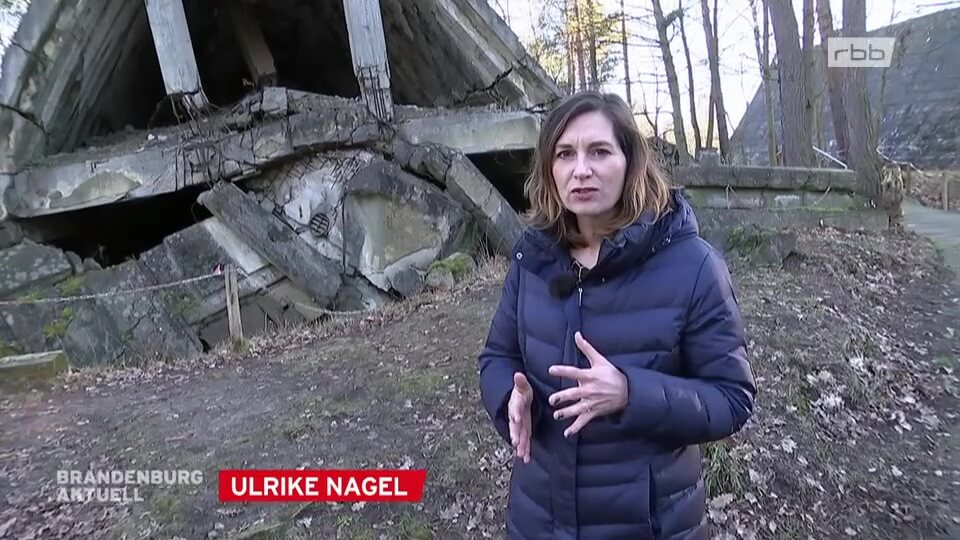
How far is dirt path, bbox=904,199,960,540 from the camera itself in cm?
422

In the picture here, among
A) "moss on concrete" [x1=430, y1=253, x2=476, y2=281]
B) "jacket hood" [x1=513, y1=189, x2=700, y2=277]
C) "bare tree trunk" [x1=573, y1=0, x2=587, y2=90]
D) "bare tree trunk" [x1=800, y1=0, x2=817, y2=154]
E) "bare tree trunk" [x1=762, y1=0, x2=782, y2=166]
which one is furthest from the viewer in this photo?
"bare tree trunk" [x1=573, y1=0, x2=587, y2=90]

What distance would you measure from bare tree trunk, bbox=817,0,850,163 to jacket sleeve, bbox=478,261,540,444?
12398mm

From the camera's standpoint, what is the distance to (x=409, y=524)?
3.61m

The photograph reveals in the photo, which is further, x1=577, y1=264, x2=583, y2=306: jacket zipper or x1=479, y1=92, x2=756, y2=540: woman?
x1=577, y1=264, x2=583, y2=306: jacket zipper

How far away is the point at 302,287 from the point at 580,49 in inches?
618

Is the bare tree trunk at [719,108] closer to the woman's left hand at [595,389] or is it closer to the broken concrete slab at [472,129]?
the broken concrete slab at [472,129]

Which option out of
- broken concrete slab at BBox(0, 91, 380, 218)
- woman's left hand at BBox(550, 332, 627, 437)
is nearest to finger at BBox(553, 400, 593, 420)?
woman's left hand at BBox(550, 332, 627, 437)

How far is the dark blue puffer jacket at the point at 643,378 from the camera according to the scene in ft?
5.55

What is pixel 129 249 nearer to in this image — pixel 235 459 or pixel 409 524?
pixel 235 459

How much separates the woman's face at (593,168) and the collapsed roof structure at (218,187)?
23.6 ft

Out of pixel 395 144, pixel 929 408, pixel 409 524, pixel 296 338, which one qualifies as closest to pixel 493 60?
pixel 395 144

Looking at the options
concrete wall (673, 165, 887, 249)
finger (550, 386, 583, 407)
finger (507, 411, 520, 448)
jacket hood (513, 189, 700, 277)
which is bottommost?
concrete wall (673, 165, 887, 249)

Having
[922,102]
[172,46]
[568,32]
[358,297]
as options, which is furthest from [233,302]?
[922,102]

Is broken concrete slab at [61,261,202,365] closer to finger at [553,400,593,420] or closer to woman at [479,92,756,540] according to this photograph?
woman at [479,92,756,540]
